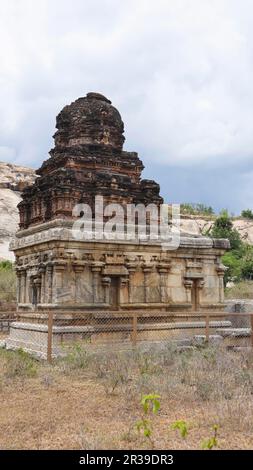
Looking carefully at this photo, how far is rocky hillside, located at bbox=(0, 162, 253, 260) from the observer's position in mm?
47125

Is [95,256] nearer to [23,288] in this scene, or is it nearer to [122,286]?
[122,286]

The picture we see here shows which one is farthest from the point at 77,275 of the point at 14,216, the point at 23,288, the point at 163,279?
the point at 14,216

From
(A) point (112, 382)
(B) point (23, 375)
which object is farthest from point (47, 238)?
(A) point (112, 382)

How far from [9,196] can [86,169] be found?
39.8 m

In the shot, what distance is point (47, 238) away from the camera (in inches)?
504

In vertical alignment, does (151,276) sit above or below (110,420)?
above

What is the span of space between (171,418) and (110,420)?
80 cm

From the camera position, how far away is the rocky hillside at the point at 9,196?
151 ft

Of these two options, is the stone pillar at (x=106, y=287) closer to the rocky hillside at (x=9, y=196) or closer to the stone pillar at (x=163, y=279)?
the stone pillar at (x=163, y=279)

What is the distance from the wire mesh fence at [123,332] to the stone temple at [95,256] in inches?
1.8

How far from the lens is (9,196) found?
2104 inches

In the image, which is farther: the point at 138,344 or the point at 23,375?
the point at 138,344

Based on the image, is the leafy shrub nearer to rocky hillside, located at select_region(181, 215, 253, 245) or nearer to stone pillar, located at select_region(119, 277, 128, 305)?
rocky hillside, located at select_region(181, 215, 253, 245)
